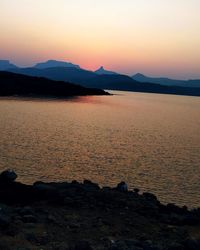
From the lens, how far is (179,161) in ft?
181

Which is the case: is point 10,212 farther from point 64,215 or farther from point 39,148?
point 39,148

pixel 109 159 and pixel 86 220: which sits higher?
pixel 86 220

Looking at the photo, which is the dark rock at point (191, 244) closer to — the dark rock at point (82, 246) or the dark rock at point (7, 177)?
the dark rock at point (82, 246)

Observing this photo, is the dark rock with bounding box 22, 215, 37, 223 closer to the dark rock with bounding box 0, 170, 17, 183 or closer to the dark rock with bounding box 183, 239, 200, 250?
the dark rock with bounding box 183, 239, 200, 250

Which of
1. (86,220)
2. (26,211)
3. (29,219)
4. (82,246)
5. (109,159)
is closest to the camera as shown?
(82,246)

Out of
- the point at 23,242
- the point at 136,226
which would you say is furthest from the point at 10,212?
the point at 136,226

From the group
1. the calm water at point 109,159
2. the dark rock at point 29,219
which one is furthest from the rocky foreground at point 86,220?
the calm water at point 109,159

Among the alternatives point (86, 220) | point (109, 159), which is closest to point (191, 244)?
point (86, 220)

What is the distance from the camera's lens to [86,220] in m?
21.9

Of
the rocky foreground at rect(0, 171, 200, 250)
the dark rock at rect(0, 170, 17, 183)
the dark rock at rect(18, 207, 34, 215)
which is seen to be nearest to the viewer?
the rocky foreground at rect(0, 171, 200, 250)

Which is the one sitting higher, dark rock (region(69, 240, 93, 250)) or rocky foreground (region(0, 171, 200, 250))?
dark rock (region(69, 240, 93, 250))

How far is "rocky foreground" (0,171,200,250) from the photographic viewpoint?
18562 mm

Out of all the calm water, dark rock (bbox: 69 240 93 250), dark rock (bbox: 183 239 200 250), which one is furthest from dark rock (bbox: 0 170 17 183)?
dark rock (bbox: 183 239 200 250)

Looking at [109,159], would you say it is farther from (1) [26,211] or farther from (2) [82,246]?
(2) [82,246]
